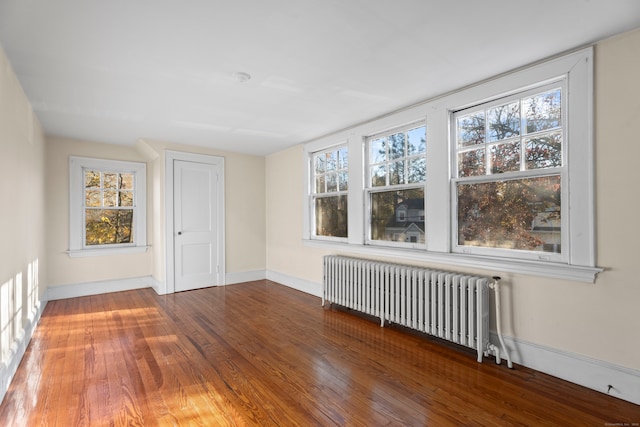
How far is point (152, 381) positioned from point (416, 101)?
362 centimetres

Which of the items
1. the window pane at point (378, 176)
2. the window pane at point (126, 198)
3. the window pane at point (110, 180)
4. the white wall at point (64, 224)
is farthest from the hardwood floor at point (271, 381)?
the window pane at point (110, 180)

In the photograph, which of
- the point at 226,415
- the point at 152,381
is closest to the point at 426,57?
the point at 226,415

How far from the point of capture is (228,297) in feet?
16.1

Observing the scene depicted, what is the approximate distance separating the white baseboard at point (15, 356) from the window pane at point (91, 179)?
7.28 feet

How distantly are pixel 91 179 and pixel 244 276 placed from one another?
3.03 metres

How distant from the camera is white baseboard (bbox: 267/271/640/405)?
2158mm

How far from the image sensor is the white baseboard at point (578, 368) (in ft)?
7.08

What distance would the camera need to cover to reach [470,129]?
3.13 meters

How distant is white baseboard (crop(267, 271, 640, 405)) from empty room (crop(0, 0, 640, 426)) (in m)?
0.02

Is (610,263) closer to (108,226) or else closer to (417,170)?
(417,170)

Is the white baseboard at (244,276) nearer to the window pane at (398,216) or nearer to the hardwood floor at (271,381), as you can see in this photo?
the hardwood floor at (271,381)

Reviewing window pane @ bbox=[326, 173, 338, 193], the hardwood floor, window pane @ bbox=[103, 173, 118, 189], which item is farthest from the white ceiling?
the hardwood floor

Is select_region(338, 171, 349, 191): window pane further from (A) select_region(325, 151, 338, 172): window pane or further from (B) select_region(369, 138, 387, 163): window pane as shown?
(B) select_region(369, 138, 387, 163): window pane

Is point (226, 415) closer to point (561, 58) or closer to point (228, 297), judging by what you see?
point (228, 297)
